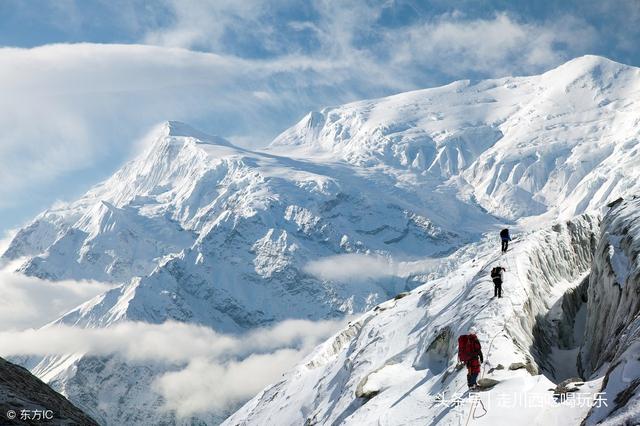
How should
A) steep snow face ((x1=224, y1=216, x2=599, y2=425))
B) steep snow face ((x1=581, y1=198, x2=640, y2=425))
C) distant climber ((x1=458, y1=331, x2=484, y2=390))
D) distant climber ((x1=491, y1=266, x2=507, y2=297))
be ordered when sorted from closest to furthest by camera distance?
steep snow face ((x1=581, y1=198, x2=640, y2=425))
distant climber ((x1=458, y1=331, x2=484, y2=390))
steep snow face ((x1=224, y1=216, x2=599, y2=425))
distant climber ((x1=491, y1=266, x2=507, y2=297))

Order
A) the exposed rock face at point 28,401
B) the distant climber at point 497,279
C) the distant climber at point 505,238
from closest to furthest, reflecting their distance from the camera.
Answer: the exposed rock face at point 28,401 < the distant climber at point 497,279 < the distant climber at point 505,238

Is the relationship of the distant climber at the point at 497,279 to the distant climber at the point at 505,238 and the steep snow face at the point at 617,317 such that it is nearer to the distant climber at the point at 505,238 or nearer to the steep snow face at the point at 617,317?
the steep snow face at the point at 617,317

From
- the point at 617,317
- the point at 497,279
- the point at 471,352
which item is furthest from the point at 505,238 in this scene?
the point at 471,352

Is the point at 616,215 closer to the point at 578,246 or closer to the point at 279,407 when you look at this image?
the point at 578,246

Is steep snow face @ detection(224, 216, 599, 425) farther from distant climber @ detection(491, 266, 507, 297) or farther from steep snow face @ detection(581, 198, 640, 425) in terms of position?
steep snow face @ detection(581, 198, 640, 425)

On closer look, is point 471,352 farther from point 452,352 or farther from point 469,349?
point 452,352

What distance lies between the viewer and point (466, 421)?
29.1 meters

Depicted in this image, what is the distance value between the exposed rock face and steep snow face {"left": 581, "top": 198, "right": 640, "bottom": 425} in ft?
59.0

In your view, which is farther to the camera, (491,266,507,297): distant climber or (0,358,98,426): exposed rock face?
(491,266,507,297): distant climber

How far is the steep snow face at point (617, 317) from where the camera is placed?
75.3 feet

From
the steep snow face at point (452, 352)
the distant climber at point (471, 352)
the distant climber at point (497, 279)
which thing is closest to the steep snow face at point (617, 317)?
the steep snow face at point (452, 352)

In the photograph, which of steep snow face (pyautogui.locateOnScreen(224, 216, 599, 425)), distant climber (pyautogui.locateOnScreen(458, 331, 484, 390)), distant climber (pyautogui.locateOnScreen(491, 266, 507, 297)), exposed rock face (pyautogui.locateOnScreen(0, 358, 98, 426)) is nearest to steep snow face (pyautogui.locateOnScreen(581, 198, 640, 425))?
steep snow face (pyautogui.locateOnScreen(224, 216, 599, 425))

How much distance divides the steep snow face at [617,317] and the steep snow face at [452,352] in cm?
291

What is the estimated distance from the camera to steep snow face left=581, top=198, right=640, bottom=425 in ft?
75.3
